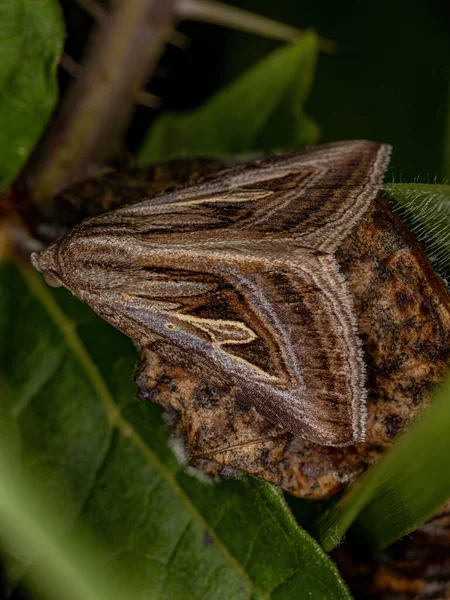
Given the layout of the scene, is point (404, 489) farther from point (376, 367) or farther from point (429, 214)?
point (429, 214)

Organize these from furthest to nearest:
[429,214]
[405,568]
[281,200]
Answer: [405,568], [281,200], [429,214]

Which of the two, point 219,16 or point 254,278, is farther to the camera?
point 219,16

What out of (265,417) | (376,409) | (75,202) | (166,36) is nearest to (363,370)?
(376,409)

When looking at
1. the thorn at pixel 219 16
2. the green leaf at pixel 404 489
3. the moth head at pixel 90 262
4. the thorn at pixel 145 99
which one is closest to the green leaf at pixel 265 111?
the thorn at pixel 219 16

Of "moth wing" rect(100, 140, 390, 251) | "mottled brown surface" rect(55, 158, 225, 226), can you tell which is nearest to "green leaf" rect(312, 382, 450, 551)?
"moth wing" rect(100, 140, 390, 251)

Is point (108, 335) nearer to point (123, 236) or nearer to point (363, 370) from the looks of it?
point (123, 236)

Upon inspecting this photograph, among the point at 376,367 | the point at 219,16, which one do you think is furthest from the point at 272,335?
the point at 219,16

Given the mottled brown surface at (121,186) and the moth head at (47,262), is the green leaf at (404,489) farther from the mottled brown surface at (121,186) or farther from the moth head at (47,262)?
the mottled brown surface at (121,186)

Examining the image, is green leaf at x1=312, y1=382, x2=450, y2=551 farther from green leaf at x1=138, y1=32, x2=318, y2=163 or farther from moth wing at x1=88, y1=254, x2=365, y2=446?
green leaf at x1=138, y1=32, x2=318, y2=163
